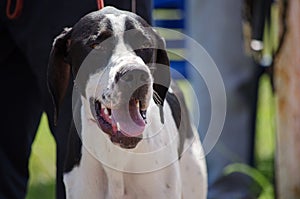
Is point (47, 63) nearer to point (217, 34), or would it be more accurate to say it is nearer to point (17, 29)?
point (17, 29)

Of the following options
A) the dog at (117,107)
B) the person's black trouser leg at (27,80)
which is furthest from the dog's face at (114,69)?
the person's black trouser leg at (27,80)

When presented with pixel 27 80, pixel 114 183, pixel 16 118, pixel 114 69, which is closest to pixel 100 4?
pixel 114 69

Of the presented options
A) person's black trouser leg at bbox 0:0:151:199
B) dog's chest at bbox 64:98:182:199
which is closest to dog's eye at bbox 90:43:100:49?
dog's chest at bbox 64:98:182:199

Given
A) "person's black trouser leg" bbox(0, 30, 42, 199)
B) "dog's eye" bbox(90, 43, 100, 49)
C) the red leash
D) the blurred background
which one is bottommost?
the blurred background

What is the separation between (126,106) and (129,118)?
34 millimetres

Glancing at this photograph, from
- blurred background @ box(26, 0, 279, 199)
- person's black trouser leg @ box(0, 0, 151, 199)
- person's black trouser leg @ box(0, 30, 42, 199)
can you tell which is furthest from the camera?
blurred background @ box(26, 0, 279, 199)

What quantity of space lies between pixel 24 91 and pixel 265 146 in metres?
2.74

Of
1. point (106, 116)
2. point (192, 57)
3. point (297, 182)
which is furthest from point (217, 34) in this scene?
point (106, 116)

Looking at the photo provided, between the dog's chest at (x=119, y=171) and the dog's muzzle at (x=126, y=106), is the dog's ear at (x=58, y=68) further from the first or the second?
the dog's muzzle at (x=126, y=106)

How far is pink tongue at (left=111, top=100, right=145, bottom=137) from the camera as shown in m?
3.00

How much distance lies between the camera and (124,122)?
3.00m

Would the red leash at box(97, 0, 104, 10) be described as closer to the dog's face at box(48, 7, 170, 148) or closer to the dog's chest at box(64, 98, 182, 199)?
the dog's face at box(48, 7, 170, 148)

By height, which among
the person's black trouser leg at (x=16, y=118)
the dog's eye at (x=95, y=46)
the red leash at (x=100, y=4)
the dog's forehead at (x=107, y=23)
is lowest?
the person's black trouser leg at (x=16, y=118)

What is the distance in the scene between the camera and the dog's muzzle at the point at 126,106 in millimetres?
2932
